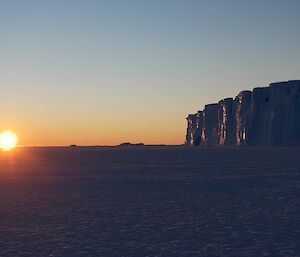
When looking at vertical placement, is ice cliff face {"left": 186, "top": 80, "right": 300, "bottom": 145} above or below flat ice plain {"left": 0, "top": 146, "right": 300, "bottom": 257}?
above

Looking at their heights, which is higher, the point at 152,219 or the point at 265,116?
the point at 265,116

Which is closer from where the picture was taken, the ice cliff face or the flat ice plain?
the flat ice plain

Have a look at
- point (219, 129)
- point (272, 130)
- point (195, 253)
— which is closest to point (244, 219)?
point (195, 253)

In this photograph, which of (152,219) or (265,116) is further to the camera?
(265,116)

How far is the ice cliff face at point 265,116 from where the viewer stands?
226ft

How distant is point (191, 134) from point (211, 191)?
99.5 m

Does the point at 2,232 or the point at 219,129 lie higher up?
the point at 219,129

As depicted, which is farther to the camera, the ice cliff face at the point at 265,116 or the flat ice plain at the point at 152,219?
the ice cliff face at the point at 265,116

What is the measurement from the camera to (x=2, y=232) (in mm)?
8867

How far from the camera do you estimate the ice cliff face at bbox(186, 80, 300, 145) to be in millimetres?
68812

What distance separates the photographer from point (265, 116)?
7162cm

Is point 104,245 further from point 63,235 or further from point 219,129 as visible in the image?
point 219,129

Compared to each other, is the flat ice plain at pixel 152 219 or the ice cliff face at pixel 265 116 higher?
the ice cliff face at pixel 265 116

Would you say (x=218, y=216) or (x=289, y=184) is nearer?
(x=218, y=216)
